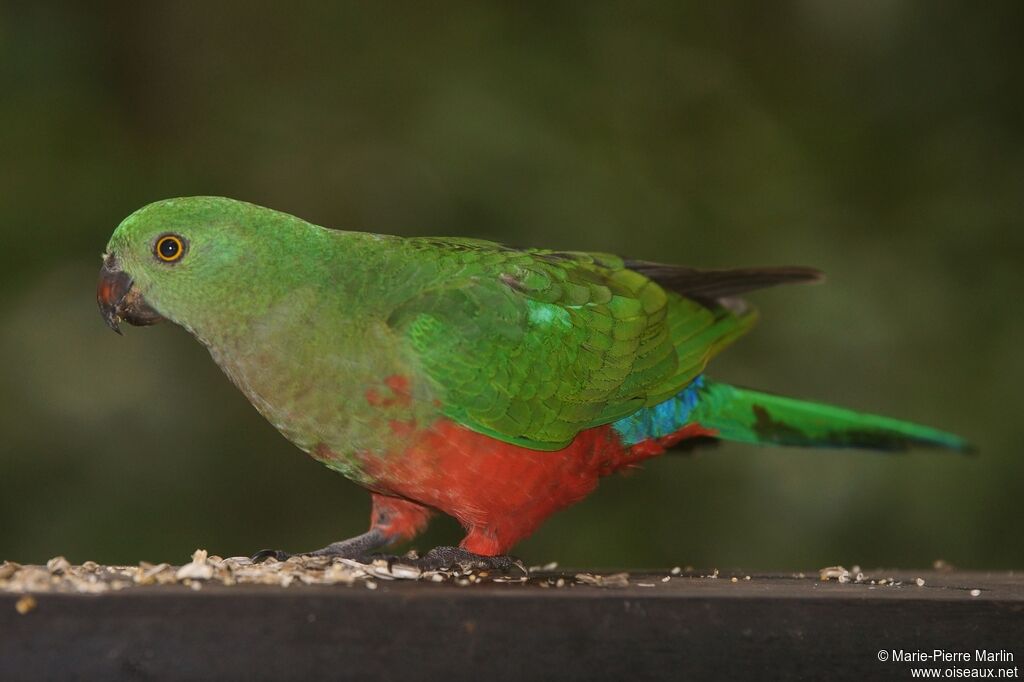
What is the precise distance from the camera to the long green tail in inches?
138

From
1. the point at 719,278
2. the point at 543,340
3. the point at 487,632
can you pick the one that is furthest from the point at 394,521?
the point at 487,632

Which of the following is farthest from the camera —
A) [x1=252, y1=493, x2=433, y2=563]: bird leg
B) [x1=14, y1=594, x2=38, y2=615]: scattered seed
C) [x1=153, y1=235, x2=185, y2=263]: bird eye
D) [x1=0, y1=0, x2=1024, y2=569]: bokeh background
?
[x1=0, y1=0, x2=1024, y2=569]: bokeh background

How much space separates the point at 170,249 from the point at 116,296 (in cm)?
21

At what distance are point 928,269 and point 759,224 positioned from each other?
0.80m

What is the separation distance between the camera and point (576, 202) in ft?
16.4

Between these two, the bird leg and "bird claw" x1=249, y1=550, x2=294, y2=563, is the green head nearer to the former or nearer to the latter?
"bird claw" x1=249, y1=550, x2=294, y2=563

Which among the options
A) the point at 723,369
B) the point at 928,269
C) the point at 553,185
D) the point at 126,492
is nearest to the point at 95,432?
the point at 126,492

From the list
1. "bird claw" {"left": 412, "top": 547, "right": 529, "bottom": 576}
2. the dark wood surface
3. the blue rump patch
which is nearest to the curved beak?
"bird claw" {"left": 412, "top": 547, "right": 529, "bottom": 576}

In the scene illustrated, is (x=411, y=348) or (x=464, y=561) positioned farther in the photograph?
(x=411, y=348)

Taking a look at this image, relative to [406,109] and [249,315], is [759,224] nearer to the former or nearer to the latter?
[406,109]

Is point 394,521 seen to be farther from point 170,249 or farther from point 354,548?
point 170,249

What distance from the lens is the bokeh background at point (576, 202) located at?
473 centimetres

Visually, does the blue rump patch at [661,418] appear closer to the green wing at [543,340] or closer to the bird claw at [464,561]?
the green wing at [543,340]

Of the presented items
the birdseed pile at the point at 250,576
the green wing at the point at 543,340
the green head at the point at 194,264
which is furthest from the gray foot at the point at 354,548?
the green head at the point at 194,264
